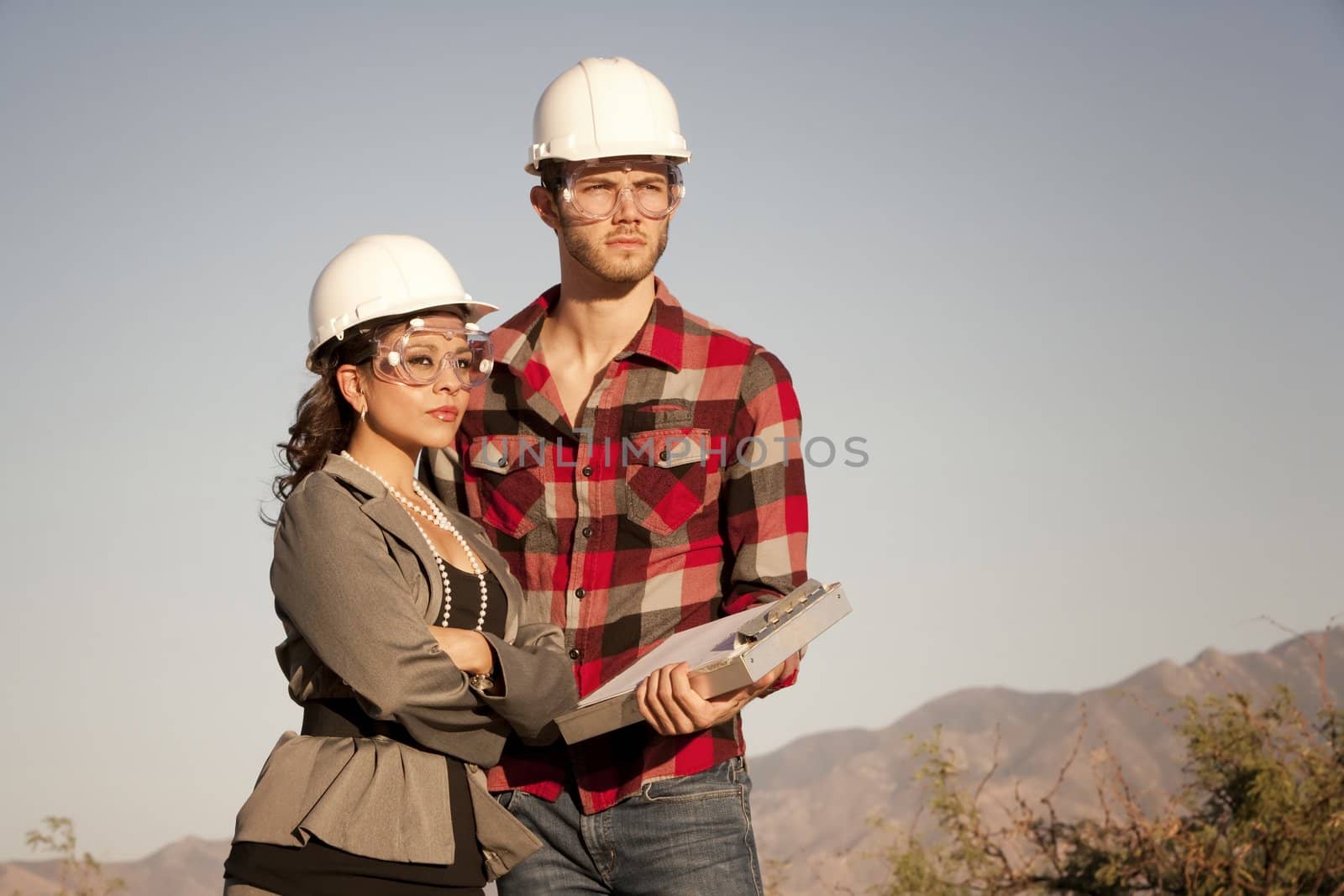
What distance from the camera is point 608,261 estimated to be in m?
3.74

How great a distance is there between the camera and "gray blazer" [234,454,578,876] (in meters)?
2.95

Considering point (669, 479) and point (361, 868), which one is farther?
point (669, 479)

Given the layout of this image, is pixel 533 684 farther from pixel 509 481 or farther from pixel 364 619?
pixel 509 481

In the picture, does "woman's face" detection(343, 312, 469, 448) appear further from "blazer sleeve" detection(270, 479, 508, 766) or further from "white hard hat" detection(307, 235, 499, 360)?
"blazer sleeve" detection(270, 479, 508, 766)

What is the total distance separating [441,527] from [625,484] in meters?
0.53

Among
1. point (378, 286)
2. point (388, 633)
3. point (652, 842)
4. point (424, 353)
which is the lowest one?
point (652, 842)

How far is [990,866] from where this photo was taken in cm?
675

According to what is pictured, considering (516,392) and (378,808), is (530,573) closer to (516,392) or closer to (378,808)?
(516,392)

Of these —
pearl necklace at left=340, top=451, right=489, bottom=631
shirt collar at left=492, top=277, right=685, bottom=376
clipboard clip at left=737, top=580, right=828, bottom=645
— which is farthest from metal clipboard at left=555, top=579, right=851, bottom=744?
shirt collar at left=492, top=277, right=685, bottom=376

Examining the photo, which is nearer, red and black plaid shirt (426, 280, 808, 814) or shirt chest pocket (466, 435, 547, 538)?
red and black plaid shirt (426, 280, 808, 814)

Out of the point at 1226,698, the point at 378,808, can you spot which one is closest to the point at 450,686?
the point at 378,808

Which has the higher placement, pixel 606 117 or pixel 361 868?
pixel 606 117

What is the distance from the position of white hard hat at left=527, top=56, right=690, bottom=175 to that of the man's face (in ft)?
0.16

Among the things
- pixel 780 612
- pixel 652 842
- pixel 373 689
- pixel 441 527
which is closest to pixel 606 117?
pixel 441 527
